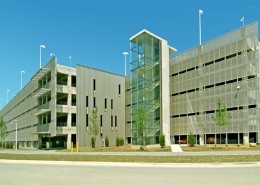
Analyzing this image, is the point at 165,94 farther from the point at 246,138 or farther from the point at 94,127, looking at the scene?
the point at 246,138

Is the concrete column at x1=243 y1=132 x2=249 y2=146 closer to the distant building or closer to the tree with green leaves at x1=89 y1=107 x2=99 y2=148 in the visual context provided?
the distant building

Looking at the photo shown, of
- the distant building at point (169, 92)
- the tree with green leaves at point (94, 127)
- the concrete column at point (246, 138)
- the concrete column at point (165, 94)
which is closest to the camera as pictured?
the concrete column at point (246, 138)

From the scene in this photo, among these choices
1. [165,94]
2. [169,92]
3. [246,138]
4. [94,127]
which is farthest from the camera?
[169,92]

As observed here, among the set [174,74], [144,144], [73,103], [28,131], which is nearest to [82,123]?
[73,103]

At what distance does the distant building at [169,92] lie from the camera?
4588 cm

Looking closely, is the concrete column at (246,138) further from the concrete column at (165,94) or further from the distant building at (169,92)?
the concrete column at (165,94)

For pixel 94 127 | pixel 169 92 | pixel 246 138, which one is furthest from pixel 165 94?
pixel 246 138

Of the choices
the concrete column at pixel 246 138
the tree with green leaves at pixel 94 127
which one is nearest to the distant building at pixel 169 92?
the concrete column at pixel 246 138

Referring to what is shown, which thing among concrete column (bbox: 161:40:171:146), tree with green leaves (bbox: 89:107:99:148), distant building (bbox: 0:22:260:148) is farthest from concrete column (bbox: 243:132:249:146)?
tree with green leaves (bbox: 89:107:99:148)

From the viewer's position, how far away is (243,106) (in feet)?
151

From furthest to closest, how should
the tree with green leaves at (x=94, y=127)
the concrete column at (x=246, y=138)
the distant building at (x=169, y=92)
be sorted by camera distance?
the tree with green leaves at (x=94, y=127), the distant building at (x=169, y=92), the concrete column at (x=246, y=138)

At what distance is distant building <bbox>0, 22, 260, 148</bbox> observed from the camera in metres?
45.9

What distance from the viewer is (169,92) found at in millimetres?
59531

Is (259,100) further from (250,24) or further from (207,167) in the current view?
(207,167)
